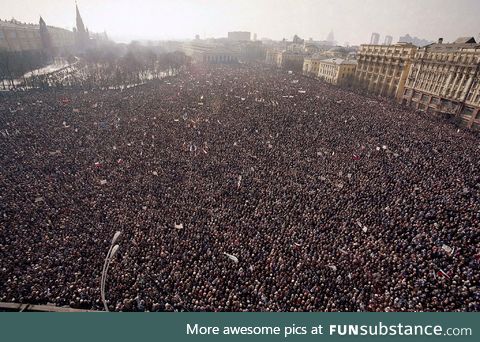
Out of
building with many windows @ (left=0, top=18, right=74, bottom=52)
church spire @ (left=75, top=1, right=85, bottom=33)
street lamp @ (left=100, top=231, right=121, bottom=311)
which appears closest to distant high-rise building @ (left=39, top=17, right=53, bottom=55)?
building with many windows @ (left=0, top=18, right=74, bottom=52)

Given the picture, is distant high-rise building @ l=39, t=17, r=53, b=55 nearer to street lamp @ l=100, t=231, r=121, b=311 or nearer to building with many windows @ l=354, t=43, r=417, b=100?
building with many windows @ l=354, t=43, r=417, b=100

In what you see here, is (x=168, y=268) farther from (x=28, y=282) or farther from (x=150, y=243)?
(x=28, y=282)

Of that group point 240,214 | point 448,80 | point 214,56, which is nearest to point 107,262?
point 240,214

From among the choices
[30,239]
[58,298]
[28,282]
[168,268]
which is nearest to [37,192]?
[30,239]

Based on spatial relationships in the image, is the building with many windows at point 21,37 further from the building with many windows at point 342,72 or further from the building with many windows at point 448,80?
the building with many windows at point 448,80

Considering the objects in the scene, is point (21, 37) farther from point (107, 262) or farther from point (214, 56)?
point (107, 262)
